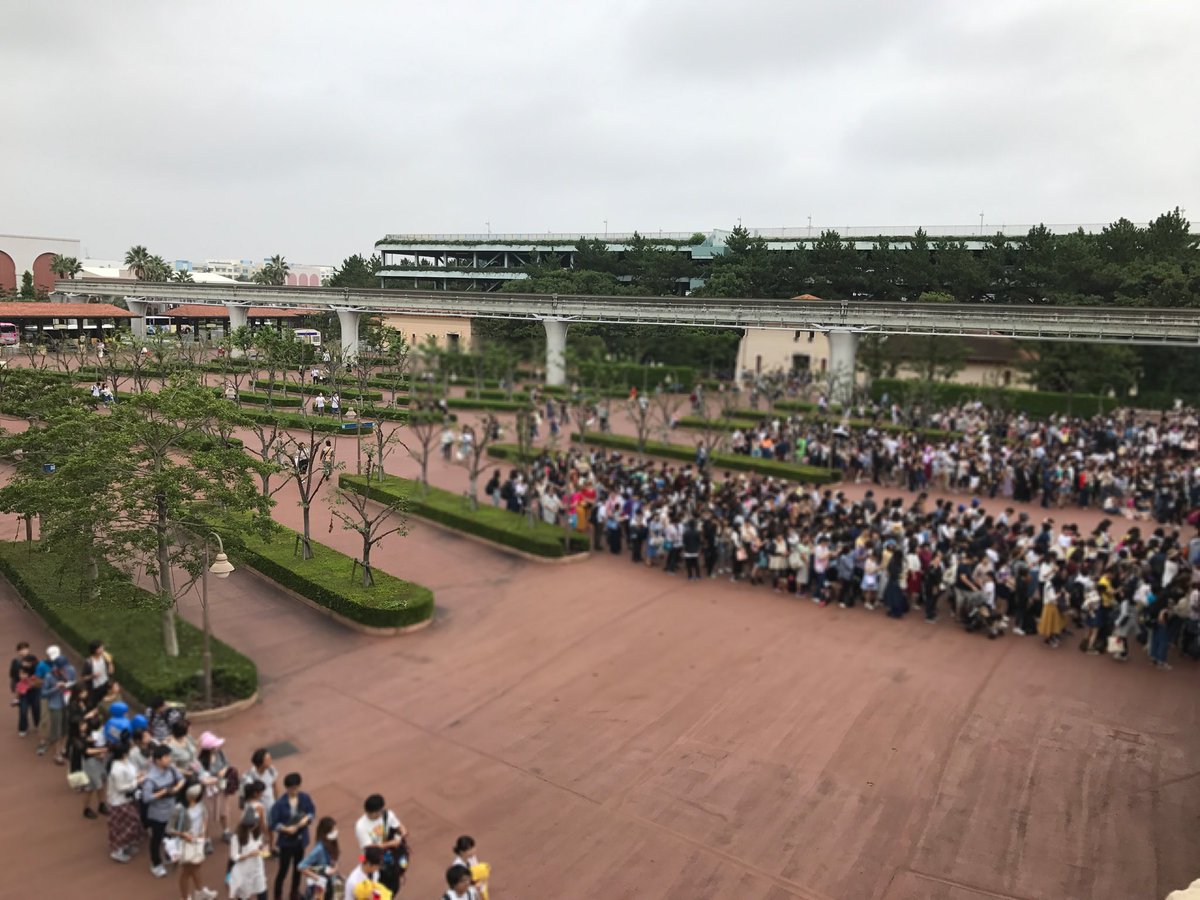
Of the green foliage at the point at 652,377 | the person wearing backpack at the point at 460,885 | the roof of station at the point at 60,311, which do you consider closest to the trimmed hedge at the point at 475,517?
the person wearing backpack at the point at 460,885

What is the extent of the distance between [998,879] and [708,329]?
32.4 metres

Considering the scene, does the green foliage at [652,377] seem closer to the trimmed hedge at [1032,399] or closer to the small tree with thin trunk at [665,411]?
the small tree with thin trunk at [665,411]

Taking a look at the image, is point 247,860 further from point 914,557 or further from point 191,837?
point 914,557

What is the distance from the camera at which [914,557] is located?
14.0 metres

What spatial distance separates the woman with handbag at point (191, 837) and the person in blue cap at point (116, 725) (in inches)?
44.8

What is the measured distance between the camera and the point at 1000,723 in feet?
34.4

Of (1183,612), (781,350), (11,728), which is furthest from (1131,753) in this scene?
(781,350)

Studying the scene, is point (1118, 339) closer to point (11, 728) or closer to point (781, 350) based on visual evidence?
point (781, 350)

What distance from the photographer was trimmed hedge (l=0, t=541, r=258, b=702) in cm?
1055

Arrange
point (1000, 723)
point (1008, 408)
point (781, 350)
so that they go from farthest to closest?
point (781, 350), point (1008, 408), point (1000, 723)

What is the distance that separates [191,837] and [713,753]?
219 inches

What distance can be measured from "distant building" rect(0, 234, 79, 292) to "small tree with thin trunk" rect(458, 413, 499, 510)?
6481cm

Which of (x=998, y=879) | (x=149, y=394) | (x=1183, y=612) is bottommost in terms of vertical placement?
(x=998, y=879)

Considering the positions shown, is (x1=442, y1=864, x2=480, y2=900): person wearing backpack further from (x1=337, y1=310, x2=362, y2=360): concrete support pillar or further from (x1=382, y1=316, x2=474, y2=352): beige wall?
(x1=337, y1=310, x2=362, y2=360): concrete support pillar
